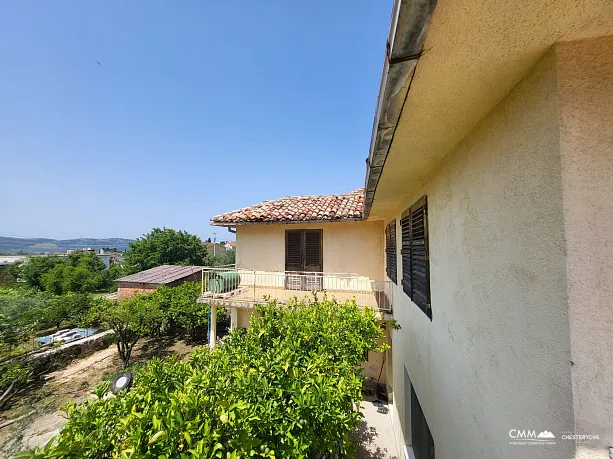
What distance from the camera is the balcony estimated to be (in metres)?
9.27

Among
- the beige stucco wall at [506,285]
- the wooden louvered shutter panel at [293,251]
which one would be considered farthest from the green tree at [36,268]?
the beige stucco wall at [506,285]

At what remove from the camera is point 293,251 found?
10648mm

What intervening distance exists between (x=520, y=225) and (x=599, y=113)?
654 millimetres

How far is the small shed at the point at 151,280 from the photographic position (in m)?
21.9

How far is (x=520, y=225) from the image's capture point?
5.20 feet

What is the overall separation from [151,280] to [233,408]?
2479 centimetres

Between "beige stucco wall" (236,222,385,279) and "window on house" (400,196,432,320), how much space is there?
4.39 m

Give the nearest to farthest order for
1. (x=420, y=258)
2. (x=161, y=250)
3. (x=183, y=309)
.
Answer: (x=420, y=258) → (x=183, y=309) → (x=161, y=250)

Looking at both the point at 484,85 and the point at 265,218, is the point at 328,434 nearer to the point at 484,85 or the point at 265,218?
the point at 484,85

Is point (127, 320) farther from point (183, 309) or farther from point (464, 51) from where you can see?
point (464, 51)

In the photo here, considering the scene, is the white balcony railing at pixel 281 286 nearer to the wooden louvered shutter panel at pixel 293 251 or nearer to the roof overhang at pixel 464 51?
the wooden louvered shutter panel at pixel 293 251

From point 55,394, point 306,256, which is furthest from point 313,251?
point 55,394

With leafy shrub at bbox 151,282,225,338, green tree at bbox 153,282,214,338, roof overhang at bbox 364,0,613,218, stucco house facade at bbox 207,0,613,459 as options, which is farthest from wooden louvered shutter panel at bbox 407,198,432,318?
green tree at bbox 153,282,214,338

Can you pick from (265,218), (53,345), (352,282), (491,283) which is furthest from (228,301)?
(53,345)
